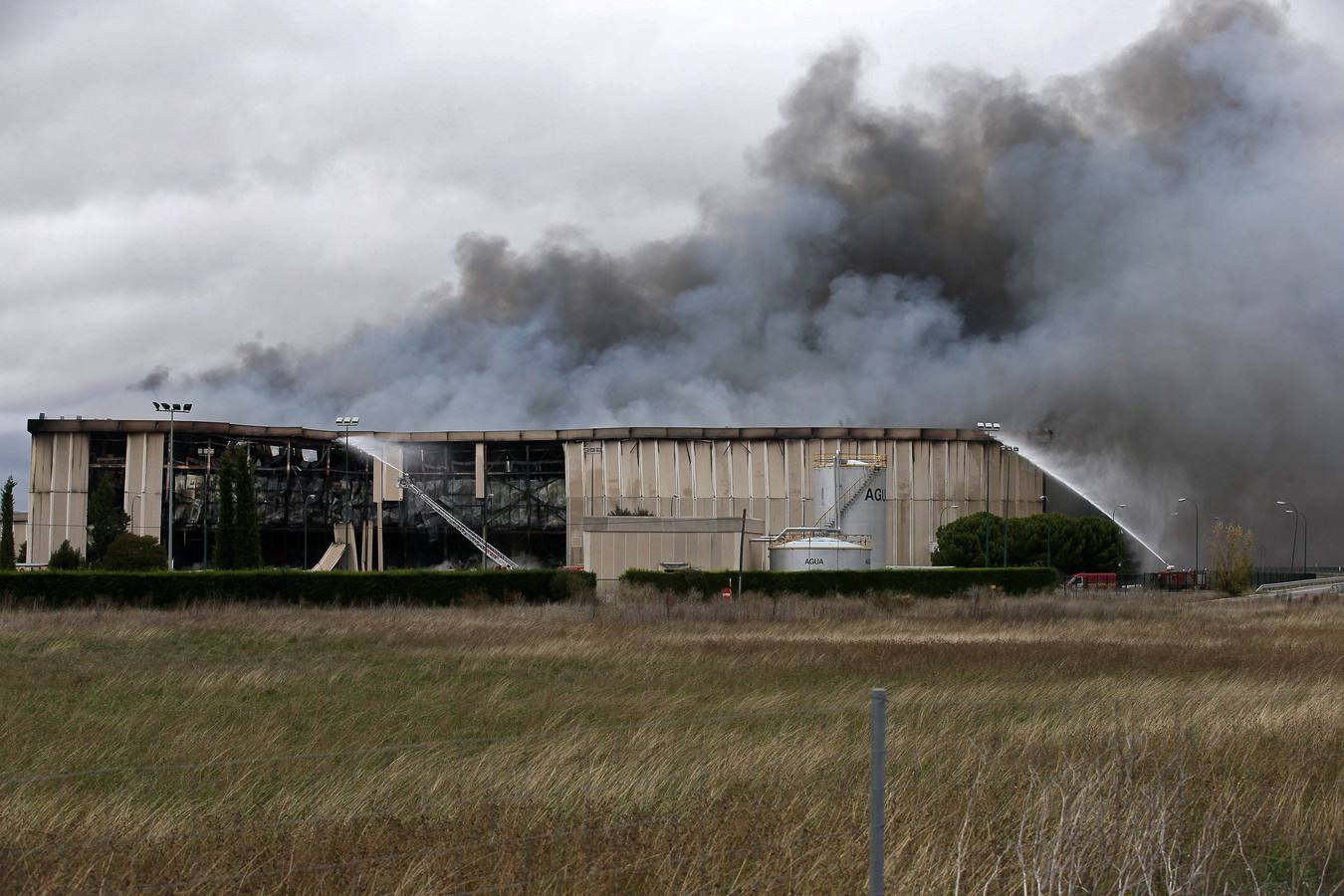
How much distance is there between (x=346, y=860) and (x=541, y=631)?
81.9 feet

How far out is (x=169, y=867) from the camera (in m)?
7.55

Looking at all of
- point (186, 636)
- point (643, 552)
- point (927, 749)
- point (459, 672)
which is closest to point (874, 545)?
point (643, 552)

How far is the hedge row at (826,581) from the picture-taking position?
53406 millimetres

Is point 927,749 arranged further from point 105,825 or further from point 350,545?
point 350,545

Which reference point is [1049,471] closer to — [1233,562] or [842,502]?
[1233,562]

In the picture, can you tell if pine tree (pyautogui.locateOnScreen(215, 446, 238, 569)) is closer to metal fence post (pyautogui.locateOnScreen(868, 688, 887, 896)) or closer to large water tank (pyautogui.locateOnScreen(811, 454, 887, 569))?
large water tank (pyautogui.locateOnScreen(811, 454, 887, 569))

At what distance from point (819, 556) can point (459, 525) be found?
2814 centimetres

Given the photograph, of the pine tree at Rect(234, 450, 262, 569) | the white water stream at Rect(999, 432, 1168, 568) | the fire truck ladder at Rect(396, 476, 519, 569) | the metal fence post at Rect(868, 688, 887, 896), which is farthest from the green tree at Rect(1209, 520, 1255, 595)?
the metal fence post at Rect(868, 688, 887, 896)

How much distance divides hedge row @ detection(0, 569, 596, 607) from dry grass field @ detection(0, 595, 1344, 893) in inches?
743

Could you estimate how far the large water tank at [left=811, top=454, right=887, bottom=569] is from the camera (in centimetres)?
7875

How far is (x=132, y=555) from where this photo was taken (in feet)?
227

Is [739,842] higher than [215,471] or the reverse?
the reverse

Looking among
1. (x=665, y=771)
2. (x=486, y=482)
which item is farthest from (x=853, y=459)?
(x=665, y=771)

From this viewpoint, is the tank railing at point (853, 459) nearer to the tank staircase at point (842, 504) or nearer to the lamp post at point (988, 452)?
the tank staircase at point (842, 504)
